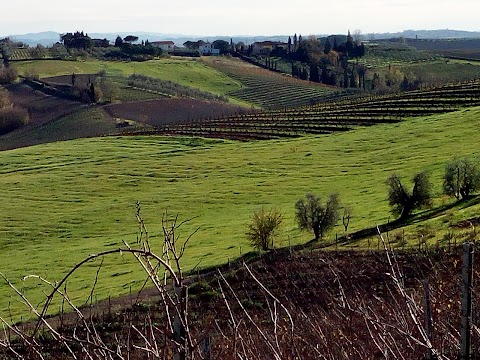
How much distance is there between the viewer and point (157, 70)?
130m

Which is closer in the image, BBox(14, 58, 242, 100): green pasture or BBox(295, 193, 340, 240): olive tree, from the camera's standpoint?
BBox(295, 193, 340, 240): olive tree

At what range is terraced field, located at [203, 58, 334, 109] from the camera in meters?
110

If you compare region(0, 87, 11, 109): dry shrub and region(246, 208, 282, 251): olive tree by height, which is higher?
region(0, 87, 11, 109): dry shrub

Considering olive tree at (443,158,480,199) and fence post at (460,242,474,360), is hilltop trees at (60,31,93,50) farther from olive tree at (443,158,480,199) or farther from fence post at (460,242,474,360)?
fence post at (460,242,474,360)

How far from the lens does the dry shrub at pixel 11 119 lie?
299 ft

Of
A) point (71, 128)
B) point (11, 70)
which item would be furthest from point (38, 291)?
point (11, 70)

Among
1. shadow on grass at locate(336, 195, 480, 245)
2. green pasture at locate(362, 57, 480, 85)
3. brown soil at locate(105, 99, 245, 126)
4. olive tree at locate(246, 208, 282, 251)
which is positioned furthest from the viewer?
green pasture at locate(362, 57, 480, 85)

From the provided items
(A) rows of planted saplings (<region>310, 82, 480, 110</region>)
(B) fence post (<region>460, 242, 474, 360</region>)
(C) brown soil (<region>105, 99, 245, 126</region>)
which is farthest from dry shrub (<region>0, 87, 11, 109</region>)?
(B) fence post (<region>460, 242, 474, 360</region>)

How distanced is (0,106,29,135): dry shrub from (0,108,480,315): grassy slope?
88.4 ft

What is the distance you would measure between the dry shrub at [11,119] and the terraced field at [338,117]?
2824 centimetres

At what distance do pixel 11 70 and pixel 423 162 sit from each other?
8649 centimetres

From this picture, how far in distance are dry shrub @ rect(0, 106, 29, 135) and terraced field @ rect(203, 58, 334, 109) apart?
126 ft

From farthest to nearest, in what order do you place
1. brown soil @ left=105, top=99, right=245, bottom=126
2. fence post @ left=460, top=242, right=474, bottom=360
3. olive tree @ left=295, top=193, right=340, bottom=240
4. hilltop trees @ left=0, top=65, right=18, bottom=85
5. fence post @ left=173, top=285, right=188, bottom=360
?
1. hilltop trees @ left=0, top=65, right=18, bottom=85
2. brown soil @ left=105, top=99, right=245, bottom=126
3. olive tree @ left=295, top=193, right=340, bottom=240
4. fence post @ left=460, top=242, right=474, bottom=360
5. fence post @ left=173, top=285, right=188, bottom=360

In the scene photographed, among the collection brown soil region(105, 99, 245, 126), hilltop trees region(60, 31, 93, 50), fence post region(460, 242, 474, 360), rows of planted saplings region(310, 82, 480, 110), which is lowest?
brown soil region(105, 99, 245, 126)
